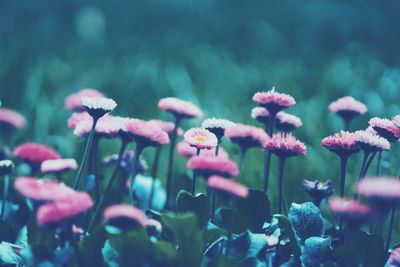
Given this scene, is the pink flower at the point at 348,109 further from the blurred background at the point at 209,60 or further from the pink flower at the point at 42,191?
the pink flower at the point at 42,191

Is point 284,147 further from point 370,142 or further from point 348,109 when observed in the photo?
point 348,109

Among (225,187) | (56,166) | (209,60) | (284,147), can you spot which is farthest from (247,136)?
(209,60)

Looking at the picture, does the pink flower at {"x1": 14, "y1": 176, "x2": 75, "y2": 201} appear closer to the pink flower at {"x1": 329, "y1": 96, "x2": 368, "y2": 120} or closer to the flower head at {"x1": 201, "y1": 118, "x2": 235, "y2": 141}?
the flower head at {"x1": 201, "y1": 118, "x2": 235, "y2": 141}

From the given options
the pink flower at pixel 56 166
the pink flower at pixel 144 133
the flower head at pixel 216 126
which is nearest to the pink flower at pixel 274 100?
the flower head at pixel 216 126

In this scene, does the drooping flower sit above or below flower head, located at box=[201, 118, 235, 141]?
below

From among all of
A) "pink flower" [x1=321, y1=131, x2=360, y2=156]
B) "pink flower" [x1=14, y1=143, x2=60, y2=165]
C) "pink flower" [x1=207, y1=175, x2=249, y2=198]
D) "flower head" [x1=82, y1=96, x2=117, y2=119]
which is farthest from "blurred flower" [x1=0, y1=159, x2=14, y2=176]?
"pink flower" [x1=321, y1=131, x2=360, y2=156]

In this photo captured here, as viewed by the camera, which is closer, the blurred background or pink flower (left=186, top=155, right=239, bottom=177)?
pink flower (left=186, top=155, right=239, bottom=177)
